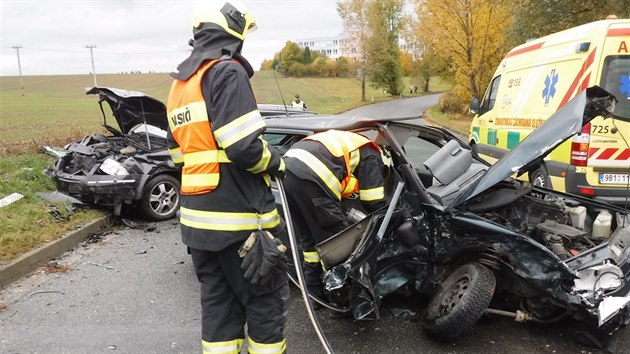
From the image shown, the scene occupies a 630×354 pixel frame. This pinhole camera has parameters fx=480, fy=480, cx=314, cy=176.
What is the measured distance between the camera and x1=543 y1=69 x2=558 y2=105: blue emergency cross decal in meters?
6.09

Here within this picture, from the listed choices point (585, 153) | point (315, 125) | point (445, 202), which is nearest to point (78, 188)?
point (315, 125)

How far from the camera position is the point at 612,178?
5320mm

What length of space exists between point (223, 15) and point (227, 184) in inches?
31.0

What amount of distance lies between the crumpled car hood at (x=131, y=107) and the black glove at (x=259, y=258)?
4.70 meters

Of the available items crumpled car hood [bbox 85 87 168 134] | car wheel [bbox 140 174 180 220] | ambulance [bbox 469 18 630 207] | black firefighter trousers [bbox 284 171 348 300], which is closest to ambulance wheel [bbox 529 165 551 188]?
ambulance [bbox 469 18 630 207]

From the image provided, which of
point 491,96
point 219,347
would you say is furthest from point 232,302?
point 491,96

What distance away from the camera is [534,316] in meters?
3.10

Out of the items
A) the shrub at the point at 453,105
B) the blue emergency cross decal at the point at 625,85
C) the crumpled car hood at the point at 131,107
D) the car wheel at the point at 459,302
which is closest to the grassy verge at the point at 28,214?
the crumpled car hood at the point at 131,107

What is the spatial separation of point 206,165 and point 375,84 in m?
46.3

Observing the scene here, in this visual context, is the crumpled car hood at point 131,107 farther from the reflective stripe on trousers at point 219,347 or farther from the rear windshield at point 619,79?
the rear windshield at point 619,79

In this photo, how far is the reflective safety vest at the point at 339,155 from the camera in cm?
327

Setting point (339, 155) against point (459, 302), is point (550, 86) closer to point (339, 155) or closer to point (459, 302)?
point (339, 155)

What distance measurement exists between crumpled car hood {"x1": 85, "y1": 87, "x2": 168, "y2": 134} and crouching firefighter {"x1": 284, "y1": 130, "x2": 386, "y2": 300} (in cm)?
374

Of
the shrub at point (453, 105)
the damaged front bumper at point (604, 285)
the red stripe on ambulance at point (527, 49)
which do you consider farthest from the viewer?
the shrub at point (453, 105)
